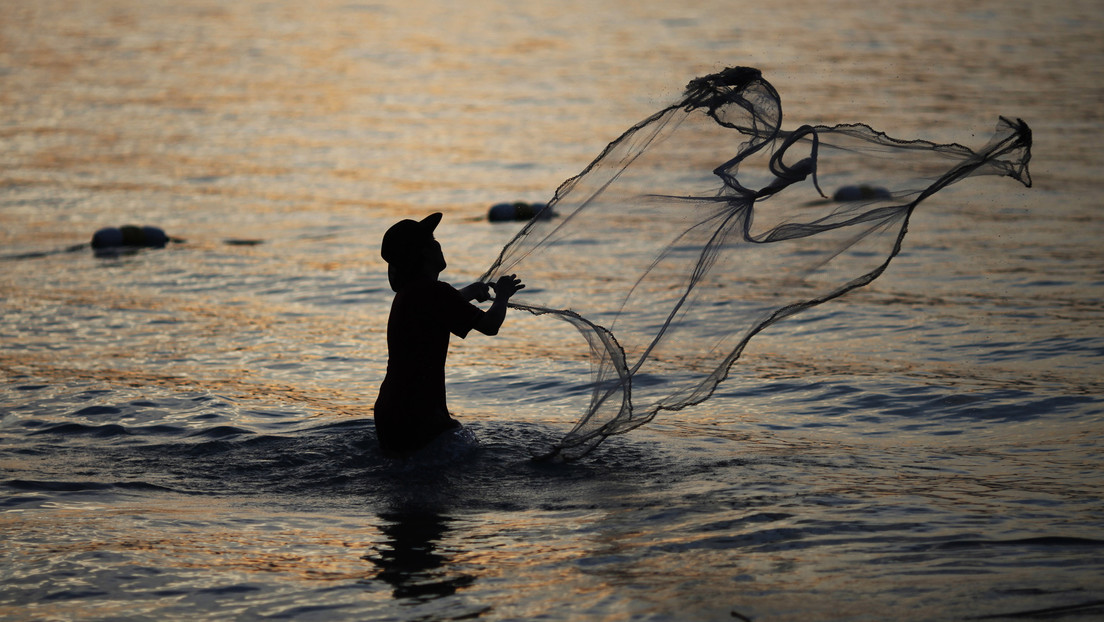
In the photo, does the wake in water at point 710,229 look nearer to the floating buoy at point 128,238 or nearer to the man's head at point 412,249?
→ the man's head at point 412,249

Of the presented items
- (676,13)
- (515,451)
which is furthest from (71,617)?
(676,13)

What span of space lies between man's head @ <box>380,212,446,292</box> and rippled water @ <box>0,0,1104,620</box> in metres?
1.14

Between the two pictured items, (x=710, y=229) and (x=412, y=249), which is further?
(x=710, y=229)

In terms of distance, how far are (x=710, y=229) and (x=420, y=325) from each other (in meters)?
1.87

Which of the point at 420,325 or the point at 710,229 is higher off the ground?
the point at 710,229

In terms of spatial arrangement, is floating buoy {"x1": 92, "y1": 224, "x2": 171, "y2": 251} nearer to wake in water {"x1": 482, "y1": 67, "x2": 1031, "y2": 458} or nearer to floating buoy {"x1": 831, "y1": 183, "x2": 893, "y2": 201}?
floating buoy {"x1": 831, "y1": 183, "x2": 893, "y2": 201}

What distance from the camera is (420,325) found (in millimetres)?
7598

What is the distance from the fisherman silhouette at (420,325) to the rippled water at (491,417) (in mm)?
267

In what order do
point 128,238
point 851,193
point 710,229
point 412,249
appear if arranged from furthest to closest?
point 851,193
point 128,238
point 710,229
point 412,249

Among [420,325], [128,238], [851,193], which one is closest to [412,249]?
[420,325]

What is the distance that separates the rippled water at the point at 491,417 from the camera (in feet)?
20.5

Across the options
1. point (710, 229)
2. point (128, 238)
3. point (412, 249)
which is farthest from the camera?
point (128, 238)

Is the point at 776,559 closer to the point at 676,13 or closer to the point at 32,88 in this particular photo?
the point at 32,88

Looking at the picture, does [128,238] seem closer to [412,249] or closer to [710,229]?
[412,249]
